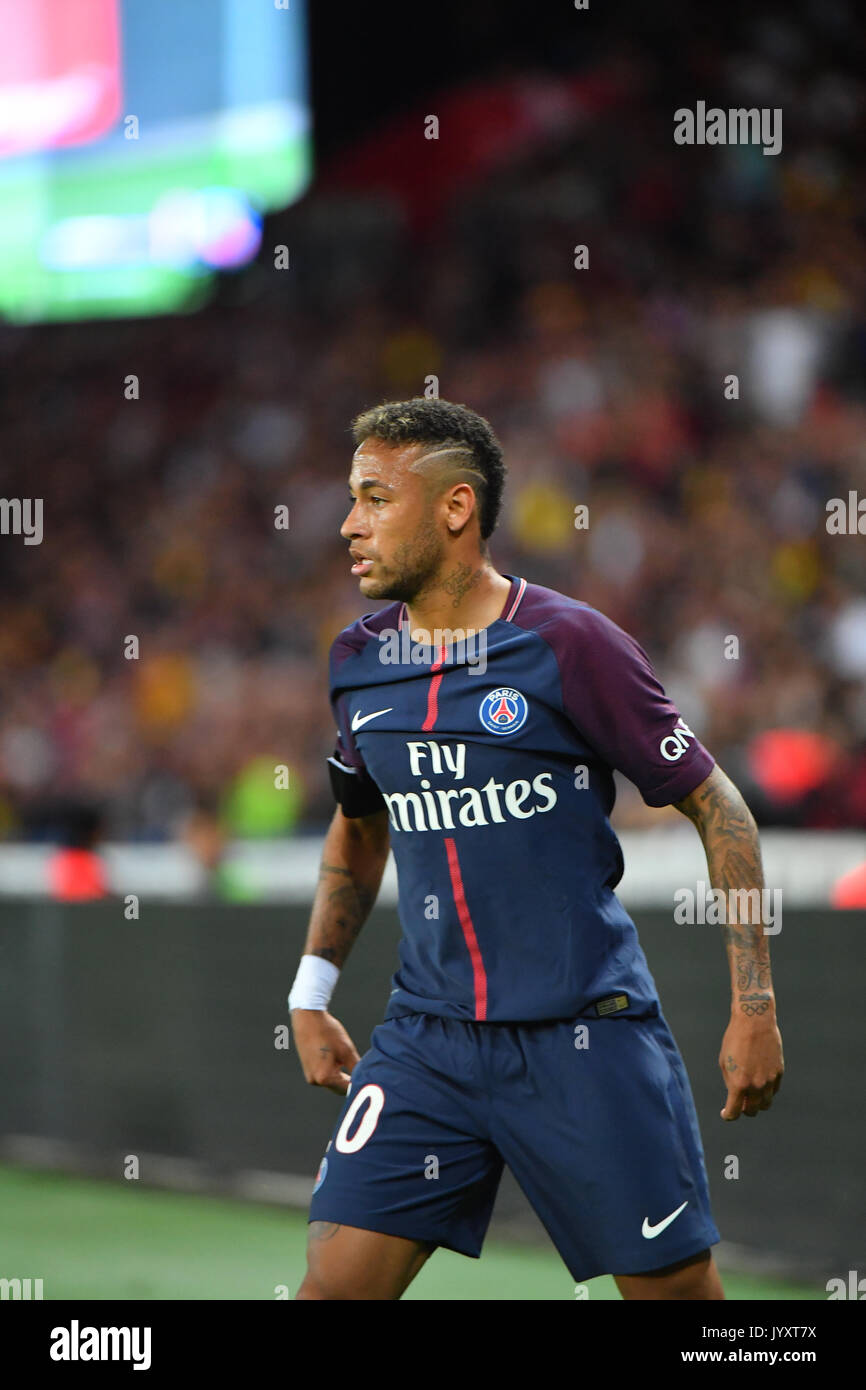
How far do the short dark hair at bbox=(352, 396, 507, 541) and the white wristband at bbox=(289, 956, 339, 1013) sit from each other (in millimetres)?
940

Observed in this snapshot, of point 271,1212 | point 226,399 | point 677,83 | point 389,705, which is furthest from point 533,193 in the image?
point 389,705

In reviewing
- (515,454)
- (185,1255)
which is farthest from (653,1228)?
(515,454)

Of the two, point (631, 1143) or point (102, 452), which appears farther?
point (102, 452)

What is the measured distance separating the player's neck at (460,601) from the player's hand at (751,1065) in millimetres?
891

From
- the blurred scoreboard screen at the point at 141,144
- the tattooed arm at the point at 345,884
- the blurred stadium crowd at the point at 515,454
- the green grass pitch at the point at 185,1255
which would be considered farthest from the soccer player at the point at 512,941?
the blurred scoreboard screen at the point at 141,144

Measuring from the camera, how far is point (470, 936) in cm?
336

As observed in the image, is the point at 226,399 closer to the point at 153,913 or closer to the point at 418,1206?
the point at 153,913

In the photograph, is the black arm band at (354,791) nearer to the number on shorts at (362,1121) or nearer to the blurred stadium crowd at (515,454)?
the number on shorts at (362,1121)

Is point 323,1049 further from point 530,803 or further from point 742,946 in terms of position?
point 742,946

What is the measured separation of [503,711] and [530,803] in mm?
176

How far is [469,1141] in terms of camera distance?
3.37 meters

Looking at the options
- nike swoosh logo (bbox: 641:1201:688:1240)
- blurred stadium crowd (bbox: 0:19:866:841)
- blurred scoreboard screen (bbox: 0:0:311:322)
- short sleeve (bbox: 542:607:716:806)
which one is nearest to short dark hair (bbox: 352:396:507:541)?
short sleeve (bbox: 542:607:716:806)

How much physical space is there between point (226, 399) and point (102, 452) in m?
1.31

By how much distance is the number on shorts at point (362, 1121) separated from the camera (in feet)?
11.2
